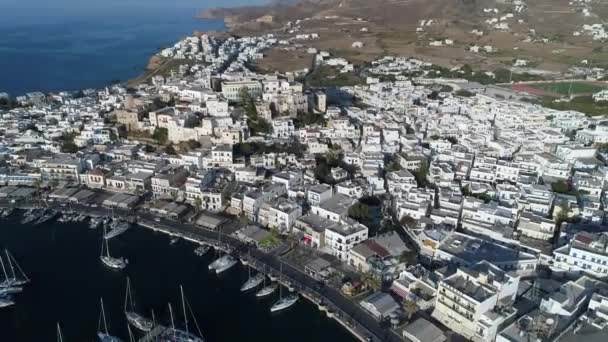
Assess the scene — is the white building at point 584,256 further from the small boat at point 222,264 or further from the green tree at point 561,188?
the small boat at point 222,264

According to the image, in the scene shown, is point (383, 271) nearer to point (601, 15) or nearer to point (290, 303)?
point (290, 303)

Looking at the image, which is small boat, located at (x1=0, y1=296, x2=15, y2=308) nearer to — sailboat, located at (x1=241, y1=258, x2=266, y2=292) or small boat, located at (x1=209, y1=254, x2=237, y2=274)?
small boat, located at (x1=209, y1=254, x2=237, y2=274)

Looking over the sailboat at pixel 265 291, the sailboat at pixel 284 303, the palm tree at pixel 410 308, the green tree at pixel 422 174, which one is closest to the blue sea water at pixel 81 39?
the green tree at pixel 422 174

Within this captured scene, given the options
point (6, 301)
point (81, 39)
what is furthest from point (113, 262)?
point (81, 39)

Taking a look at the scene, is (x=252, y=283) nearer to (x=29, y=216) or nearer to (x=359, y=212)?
(x=359, y=212)

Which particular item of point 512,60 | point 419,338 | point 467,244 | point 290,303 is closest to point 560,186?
point 467,244

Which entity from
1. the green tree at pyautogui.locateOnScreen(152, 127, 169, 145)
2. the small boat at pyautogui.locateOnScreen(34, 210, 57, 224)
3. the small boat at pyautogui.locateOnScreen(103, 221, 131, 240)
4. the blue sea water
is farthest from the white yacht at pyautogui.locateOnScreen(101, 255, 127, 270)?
the blue sea water
